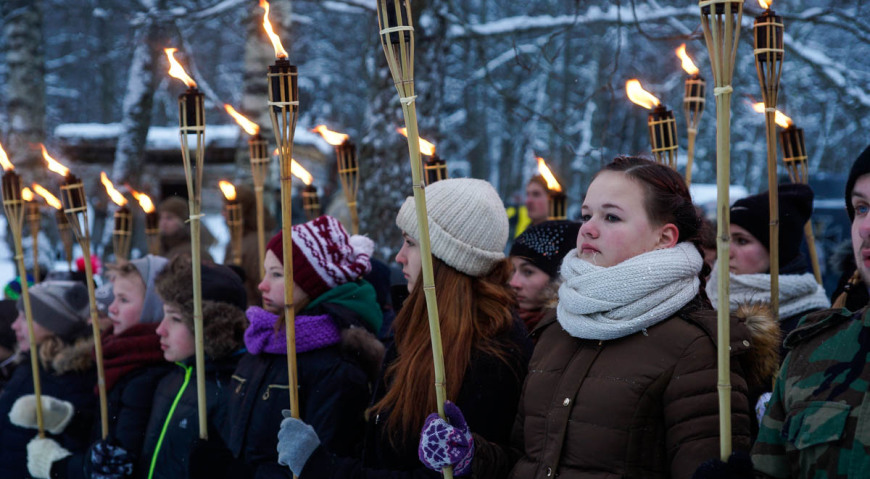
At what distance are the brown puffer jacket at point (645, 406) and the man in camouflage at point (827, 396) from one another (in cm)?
20

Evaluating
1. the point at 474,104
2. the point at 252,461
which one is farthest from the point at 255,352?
the point at 474,104

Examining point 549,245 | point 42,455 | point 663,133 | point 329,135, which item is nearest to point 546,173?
point 549,245

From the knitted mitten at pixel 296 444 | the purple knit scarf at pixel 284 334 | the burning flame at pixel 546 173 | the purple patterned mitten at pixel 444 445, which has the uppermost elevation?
the burning flame at pixel 546 173

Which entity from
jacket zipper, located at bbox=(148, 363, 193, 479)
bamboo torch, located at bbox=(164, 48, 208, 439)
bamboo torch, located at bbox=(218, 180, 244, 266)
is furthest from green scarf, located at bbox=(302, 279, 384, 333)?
bamboo torch, located at bbox=(218, 180, 244, 266)

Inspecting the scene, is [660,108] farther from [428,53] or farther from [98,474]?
[428,53]

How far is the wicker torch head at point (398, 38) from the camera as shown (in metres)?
2.12

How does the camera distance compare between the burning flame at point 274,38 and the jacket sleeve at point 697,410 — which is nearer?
the jacket sleeve at point 697,410

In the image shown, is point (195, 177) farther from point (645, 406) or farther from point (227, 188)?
point (227, 188)

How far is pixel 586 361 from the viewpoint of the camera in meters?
2.11

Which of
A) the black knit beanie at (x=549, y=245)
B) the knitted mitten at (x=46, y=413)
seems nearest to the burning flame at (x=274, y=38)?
the black knit beanie at (x=549, y=245)

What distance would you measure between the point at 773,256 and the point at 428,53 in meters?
4.22

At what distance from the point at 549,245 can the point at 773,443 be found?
77.2 inches

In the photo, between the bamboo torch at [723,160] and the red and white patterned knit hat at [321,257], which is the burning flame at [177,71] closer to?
the red and white patterned knit hat at [321,257]

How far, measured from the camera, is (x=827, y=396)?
159cm
